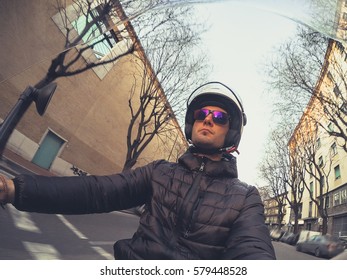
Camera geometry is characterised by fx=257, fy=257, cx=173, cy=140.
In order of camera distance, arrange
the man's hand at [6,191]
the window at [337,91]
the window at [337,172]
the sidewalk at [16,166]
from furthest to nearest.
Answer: the window at [337,91] → the window at [337,172] → the sidewalk at [16,166] → the man's hand at [6,191]

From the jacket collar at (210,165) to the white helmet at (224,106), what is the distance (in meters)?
0.04

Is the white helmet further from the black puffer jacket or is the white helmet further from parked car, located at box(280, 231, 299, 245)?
parked car, located at box(280, 231, 299, 245)

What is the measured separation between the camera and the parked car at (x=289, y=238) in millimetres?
681

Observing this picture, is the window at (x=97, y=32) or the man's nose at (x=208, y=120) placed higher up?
the window at (x=97, y=32)

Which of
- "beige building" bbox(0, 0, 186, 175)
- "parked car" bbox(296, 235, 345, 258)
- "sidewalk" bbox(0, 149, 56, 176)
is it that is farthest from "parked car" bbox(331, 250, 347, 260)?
"sidewalk" bbox(0, 149, 56, 176)

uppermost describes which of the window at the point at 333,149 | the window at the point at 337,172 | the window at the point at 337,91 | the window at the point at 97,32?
the window at the point at 337,91

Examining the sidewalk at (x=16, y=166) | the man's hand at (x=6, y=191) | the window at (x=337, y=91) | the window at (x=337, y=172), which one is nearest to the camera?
the man's hand at (x=6, y=191)

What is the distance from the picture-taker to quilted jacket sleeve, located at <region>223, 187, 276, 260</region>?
21.1 inches

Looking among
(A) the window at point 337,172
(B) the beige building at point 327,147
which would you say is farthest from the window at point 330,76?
(A) the window at point 337,172

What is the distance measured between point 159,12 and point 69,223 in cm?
70

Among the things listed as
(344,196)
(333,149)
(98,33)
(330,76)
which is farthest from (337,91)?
(98,33)

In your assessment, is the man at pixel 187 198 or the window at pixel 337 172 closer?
the man at pixel 187 198

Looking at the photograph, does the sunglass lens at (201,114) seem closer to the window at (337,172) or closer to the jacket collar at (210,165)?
the jacket collar at (210,165)

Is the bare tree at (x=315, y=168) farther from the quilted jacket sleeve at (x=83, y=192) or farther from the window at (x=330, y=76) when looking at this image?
the quilted jacket sleeve at (x=83, y=192)
